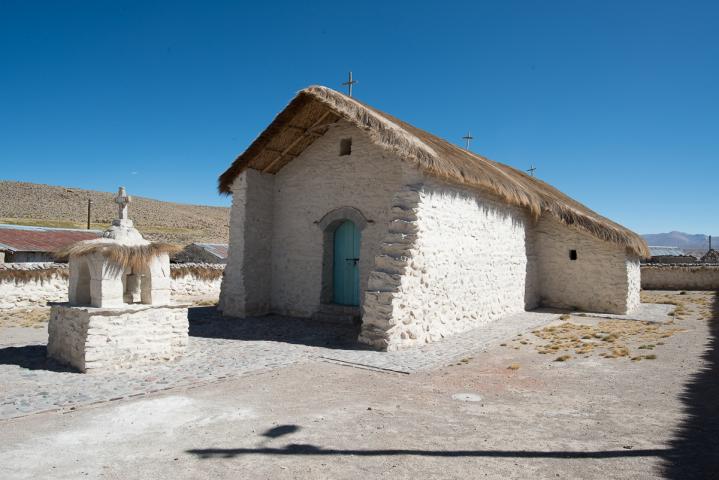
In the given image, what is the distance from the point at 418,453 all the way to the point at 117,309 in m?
4.90

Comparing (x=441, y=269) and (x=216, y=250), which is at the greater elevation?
(x=216, y=250)

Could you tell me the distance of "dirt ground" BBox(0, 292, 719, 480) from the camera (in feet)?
12.4

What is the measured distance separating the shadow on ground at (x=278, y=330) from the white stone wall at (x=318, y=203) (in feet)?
2.65

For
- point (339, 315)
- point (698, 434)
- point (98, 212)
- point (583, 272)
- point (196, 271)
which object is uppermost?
point (98, 212)

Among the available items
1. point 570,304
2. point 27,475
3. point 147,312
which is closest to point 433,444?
point 27,475

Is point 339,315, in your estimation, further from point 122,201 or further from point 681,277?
point 681,277

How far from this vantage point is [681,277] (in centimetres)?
2205

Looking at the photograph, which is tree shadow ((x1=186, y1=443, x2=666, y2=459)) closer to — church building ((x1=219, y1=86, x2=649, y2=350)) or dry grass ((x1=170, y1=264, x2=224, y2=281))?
church building ((x1=219, y1=86, x2=649, y2=350))

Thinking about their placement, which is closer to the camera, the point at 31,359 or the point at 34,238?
the point at 31,359

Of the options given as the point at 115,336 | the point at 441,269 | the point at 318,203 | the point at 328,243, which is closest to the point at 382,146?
the point at 441,269

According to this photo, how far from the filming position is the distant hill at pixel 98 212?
45.2 m

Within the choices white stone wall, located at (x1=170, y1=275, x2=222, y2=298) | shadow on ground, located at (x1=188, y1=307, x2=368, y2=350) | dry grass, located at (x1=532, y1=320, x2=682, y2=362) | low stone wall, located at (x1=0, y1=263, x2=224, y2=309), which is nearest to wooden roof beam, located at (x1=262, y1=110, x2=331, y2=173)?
shadow on ground, located at (x1=188, y1=307, x2=368, y2=350)

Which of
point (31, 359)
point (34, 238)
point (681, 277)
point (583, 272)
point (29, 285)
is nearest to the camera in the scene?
point (31, 359)

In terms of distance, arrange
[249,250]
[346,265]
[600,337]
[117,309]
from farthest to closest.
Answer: [249,250] < [346,265] < [600,337] < [117,309]
